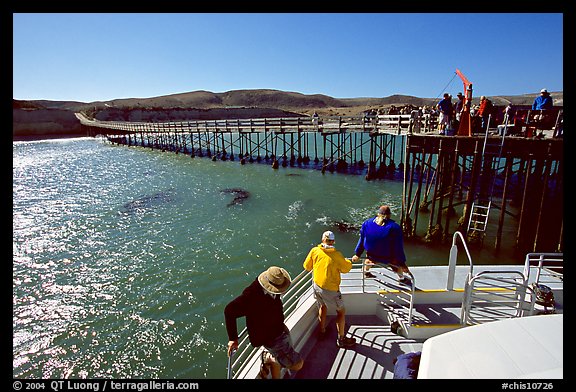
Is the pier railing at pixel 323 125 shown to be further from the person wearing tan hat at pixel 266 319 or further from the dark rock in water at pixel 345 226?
the person wearing tan hat at pixel 266 319

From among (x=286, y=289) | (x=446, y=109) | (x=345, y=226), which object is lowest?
(x=345, y=226)

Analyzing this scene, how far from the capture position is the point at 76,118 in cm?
8525

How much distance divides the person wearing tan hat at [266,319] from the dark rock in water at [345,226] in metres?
12.0

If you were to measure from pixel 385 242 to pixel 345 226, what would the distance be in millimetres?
10493

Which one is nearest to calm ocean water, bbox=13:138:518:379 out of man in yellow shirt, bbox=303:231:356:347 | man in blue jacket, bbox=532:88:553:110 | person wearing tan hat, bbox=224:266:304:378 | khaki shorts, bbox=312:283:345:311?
man in yellow shirt, bbox=303:231:356:347

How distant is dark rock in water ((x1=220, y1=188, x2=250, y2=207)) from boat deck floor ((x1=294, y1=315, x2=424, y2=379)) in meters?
15.7

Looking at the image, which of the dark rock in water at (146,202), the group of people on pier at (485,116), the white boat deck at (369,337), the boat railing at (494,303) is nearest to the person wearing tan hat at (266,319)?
the white boat deck at (369,337)

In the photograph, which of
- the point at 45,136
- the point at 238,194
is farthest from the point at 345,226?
the point at 45,136

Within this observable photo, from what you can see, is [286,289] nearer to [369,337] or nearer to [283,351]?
[283,351]

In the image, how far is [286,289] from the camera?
3520 mm

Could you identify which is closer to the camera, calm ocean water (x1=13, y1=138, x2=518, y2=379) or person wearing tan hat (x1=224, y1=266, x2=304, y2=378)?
person wearing tan hat (x1=224, y1=266, x2=304, y2=378)

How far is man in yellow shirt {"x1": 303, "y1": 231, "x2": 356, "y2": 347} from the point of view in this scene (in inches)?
185

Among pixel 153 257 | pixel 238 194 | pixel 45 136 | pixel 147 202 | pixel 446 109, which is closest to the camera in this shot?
pixel 153 257

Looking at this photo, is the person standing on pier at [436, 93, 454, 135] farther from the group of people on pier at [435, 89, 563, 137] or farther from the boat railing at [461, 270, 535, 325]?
the boat railing at [461, 270, 535, 325]
